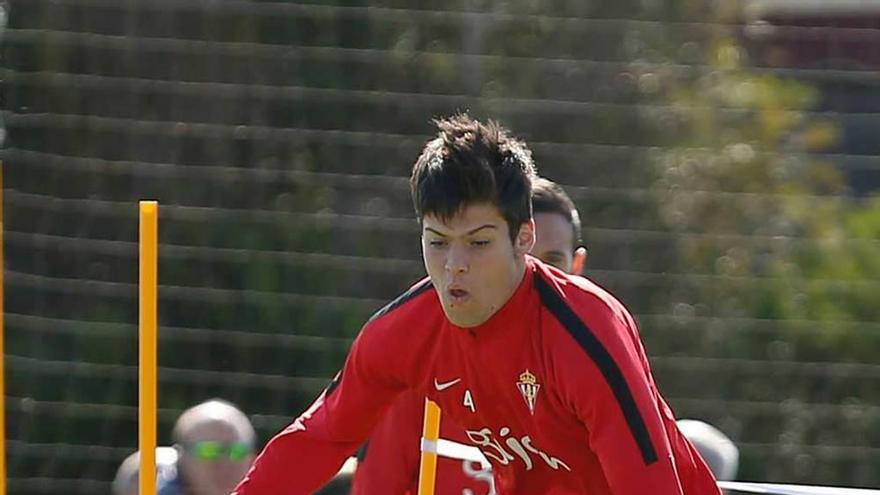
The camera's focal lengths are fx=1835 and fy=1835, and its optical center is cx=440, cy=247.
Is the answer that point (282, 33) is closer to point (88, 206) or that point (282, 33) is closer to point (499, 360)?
point (88, 206)

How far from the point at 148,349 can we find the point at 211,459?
2167 millimetres

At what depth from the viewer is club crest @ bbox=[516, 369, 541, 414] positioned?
376cm

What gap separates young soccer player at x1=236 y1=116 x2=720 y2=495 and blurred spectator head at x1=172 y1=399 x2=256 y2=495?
192 cm

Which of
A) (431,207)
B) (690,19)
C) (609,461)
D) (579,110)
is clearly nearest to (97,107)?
(579,110)

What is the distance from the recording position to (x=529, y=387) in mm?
3775

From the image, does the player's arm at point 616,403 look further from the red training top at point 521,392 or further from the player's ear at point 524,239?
the player's ear at point 524,239

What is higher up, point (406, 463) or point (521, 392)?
point (521, 392)

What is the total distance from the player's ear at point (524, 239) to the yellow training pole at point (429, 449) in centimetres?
53

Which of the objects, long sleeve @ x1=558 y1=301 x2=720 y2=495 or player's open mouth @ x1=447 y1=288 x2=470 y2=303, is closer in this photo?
long sleeve @ x1=558 y1=301 x2=720 y2=495

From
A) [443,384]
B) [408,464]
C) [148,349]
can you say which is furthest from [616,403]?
[408,464]

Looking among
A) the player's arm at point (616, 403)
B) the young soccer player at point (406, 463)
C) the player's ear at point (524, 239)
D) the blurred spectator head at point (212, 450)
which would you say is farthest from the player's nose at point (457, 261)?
the blurred spectator head at point (212, 450)

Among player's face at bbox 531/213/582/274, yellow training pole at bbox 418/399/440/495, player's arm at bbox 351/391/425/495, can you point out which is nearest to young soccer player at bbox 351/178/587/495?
player's arm at bbox 351/391/425/495

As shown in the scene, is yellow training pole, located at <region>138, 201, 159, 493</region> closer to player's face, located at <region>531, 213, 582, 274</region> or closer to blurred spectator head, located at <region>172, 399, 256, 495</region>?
player's face, located at <region>531, 213, 582, 274</region>

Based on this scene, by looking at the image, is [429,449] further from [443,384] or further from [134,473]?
[134,473]
